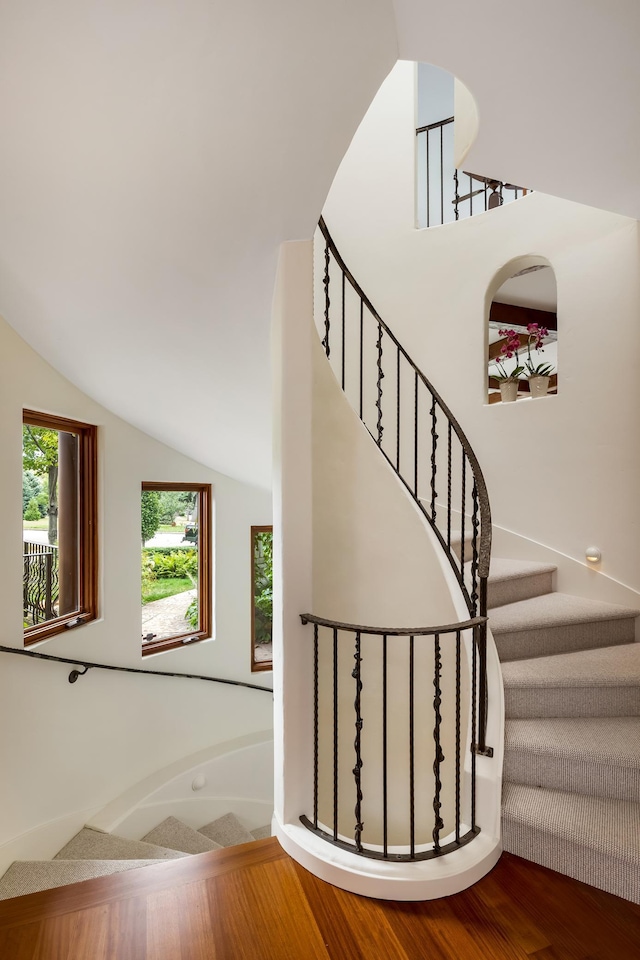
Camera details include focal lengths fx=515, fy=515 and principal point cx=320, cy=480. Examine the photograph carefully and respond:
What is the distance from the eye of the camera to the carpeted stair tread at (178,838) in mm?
3953

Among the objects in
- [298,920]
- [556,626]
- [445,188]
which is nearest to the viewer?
[298,920]

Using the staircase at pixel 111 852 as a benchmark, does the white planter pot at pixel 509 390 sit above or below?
above

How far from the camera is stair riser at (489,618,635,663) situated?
2574 mm

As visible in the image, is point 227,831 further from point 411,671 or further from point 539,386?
point 539,386

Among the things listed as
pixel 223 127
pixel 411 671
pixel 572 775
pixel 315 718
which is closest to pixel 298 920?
pixel 315 718

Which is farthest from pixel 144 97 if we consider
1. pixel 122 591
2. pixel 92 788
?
pixel 92 788

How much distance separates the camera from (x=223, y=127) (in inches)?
73.5

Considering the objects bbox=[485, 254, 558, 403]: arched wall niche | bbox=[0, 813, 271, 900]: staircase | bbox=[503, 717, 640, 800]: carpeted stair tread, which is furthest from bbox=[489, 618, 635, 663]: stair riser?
bbox=[0, 813, 271, 900]: staircase

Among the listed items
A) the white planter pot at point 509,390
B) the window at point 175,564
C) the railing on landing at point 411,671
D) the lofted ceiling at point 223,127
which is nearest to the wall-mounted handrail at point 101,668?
the window at point 175,564

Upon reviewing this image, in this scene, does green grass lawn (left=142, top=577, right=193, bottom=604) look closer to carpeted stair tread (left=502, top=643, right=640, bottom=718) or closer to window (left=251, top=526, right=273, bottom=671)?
window (left=251, top=526, right=273, bottom=671)

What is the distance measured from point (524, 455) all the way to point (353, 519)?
1.46 m

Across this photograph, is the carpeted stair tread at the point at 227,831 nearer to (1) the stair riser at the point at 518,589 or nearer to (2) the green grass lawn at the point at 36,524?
(2) the green grass lawn at the point at 36,524

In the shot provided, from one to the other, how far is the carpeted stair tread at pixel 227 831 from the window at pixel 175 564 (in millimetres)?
1549

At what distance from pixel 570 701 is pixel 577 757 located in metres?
0.32
